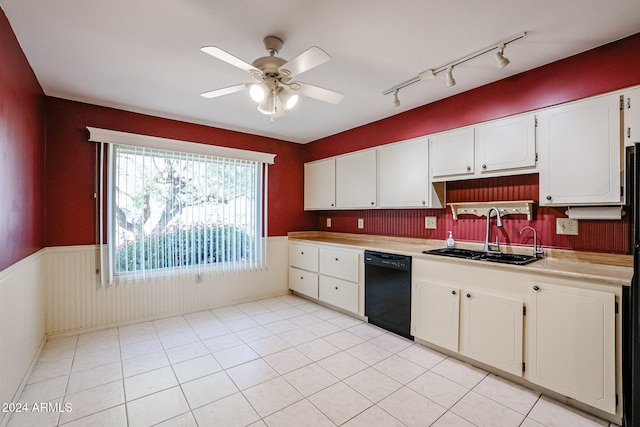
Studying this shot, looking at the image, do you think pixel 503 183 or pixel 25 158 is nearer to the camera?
pixel 25 158

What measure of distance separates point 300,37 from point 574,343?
264 centimetres

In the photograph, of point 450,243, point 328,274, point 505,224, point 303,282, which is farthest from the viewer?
point 303,282

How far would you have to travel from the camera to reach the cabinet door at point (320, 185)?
4188mm

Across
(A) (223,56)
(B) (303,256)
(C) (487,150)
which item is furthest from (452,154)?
(B) (303,256)

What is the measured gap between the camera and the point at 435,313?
8.43 feet

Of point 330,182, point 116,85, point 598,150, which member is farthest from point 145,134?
point 598,150

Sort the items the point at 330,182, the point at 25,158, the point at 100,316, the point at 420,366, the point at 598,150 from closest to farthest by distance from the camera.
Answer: the point at 598,150 < the point at 25,158 < the point at 420,366 < the point at 100,316 < the point at 330,182

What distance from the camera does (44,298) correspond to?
2.77 meters

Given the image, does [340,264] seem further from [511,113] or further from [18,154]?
[18,154]

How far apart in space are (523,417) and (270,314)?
2.59 m

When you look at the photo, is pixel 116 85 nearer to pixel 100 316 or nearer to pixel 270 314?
pixel 100 316

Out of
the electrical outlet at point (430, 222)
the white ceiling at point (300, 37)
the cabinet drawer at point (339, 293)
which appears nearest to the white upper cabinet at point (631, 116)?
the white ceiling at point (300, 37)

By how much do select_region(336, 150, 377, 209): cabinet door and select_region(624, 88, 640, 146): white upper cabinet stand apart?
2132 mm

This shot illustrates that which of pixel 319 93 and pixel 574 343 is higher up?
pixel 319 93
